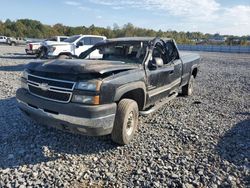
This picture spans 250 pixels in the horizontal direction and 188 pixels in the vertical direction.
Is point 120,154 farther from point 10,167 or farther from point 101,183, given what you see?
point 10,167

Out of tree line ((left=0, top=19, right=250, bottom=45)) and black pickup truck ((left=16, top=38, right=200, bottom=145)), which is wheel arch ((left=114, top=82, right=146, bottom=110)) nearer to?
black pickup truck ((left=16, top=38, right=200, bottom=145))

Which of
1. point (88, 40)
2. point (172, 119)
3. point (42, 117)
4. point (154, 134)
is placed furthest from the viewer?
point (88, 40)

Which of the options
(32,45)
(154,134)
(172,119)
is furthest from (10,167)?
(32,45)

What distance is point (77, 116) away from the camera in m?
3.75

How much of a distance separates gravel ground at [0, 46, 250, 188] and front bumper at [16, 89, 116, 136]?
51 cm

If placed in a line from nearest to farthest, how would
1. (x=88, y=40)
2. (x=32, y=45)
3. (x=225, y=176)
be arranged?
(x=225, y=176), (x=88, y=40), (x=32, y=45)

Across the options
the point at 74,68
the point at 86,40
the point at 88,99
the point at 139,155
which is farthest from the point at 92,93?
the point at 86,40

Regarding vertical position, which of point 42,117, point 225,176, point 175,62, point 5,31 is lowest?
Answer: point 225,176

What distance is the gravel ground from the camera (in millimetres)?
3512

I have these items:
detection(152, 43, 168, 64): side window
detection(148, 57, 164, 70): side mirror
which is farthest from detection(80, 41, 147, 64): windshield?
detection(152, 43, 168, 64): side window

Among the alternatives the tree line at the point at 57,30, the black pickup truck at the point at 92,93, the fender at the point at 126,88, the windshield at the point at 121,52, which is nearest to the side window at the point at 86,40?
the windshield at the point at 121,52

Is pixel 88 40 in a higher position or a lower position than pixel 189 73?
higher

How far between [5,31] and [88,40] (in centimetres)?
6471

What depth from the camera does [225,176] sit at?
3.68 metres
